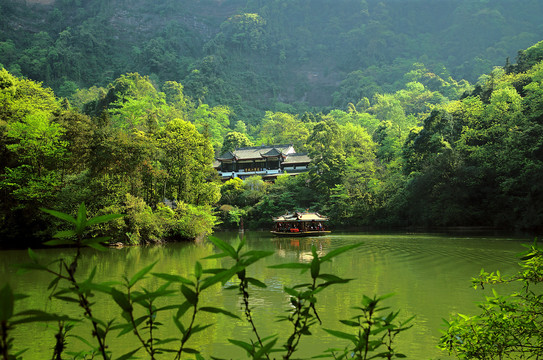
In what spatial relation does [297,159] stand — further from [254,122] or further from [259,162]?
[254,122]

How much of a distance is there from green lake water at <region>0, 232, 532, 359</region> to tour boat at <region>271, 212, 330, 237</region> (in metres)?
5.88

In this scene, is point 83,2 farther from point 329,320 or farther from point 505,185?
point 329,320

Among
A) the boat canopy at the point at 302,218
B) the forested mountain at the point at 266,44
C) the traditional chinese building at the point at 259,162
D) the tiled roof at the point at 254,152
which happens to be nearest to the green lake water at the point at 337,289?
the boat canopy at the point at 302,218

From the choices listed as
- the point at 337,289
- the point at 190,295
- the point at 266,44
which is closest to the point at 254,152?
the point at 337,289

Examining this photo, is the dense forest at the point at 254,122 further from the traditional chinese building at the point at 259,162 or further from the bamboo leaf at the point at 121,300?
the traditional chinese building at the point at 259,162

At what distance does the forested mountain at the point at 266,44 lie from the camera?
6625 cm

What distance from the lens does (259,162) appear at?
3894cm

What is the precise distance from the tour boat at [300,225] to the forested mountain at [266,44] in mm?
42276

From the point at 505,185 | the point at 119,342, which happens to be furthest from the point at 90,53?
the point at 119,342

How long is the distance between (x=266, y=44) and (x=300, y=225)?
73.5 metres

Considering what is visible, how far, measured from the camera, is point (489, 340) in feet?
7.64

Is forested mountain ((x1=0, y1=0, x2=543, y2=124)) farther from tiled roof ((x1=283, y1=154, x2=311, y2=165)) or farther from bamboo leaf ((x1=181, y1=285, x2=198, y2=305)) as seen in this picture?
bamboo leaf ((x1=181, y1=285, x2=198, y2=305))

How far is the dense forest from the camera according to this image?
18.1 m

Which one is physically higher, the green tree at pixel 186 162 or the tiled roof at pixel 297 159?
the tiled roof at pixel 297 159
